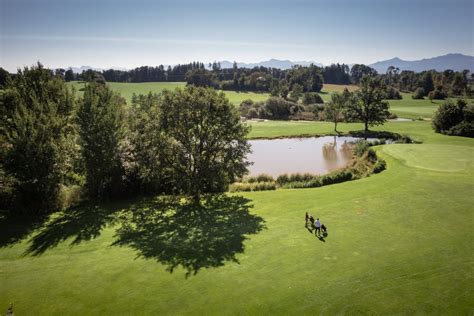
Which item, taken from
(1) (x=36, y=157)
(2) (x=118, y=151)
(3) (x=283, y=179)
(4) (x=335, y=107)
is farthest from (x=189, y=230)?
(4) (x=335, y=107)

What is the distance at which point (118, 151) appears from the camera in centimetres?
3950

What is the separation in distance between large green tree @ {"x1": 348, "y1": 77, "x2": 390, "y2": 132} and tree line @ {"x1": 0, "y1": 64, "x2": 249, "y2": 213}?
Result: 5713cm

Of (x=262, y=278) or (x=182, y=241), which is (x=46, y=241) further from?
(x=262, y=278)

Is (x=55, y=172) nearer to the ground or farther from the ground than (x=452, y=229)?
farther from the ground

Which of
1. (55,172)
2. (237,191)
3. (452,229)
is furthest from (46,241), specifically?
(452,229)

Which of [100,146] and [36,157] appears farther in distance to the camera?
[100,146]

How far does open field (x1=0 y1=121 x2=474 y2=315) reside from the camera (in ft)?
59.7

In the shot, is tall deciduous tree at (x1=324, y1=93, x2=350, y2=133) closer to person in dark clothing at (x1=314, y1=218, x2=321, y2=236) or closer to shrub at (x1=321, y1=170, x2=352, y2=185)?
shrub at (x1=321, y1=170, x2=352, y2=185)

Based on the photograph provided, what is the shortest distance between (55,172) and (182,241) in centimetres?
1800

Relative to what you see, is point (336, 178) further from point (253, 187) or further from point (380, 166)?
point (253, 187)

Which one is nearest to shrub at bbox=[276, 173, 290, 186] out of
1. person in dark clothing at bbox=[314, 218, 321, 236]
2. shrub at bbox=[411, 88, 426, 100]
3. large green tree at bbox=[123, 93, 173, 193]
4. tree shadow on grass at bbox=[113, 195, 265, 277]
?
tree shadow on grass at bbox=[113, 195, 265, 277]

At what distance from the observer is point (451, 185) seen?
3625 centimetres

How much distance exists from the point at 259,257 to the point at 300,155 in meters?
41.5

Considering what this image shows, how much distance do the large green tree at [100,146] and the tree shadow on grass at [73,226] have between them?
11.0 feet
